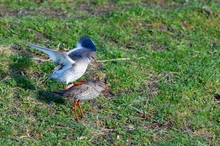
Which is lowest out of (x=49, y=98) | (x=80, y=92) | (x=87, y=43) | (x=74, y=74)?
(x=49, y=98)

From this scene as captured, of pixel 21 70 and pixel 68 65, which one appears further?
pixel 21 70

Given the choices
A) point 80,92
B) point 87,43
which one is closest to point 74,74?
point 80,92

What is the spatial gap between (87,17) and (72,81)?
2.94 metres

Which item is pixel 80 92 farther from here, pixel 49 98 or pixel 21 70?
pixel 21 70

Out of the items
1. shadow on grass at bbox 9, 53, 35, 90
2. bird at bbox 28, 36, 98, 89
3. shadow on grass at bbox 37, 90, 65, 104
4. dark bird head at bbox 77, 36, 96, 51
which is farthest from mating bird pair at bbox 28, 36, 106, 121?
shadow on grass at bbox 9, 53, 35, 90

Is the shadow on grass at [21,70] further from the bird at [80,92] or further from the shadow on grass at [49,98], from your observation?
the bird at [80,92]

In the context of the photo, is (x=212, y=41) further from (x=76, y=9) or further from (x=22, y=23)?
(x=22, y=23)

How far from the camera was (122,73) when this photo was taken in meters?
9.27

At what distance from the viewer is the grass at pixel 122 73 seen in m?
7.83

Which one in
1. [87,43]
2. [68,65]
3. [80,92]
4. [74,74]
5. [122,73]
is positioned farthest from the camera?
[122,73]

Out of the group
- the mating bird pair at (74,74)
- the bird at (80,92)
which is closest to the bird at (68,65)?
the mating bird pair at (74,74)

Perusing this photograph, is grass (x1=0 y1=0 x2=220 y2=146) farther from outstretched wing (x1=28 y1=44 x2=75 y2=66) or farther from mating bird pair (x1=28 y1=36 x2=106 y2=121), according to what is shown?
outstretched wing (x1=28 y1=44 x2=75 y2=66)

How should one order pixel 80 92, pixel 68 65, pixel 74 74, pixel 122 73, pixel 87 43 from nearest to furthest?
1. pixel 80 92
2. pixel 74 74
3. pixel 68 65
4. pixel 87 43
5. pixel 122 73

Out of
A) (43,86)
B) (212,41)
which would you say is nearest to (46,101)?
(43,86)
